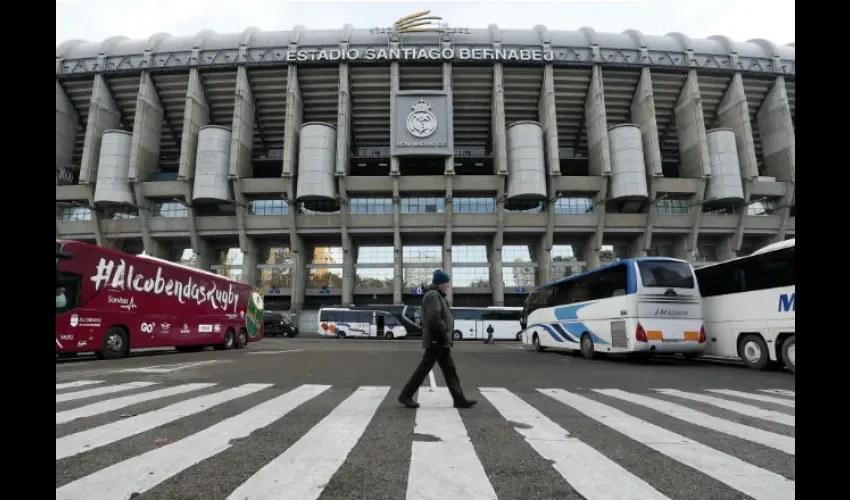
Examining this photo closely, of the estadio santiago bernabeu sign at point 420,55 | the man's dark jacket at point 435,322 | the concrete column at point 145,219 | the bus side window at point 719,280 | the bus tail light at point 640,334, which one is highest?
the estadio santiago bernabeu sign at point 420,55

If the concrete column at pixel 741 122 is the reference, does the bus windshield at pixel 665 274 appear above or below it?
below

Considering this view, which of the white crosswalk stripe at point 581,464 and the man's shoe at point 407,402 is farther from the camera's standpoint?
the man's shoe at point 407,402

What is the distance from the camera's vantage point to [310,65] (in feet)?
124

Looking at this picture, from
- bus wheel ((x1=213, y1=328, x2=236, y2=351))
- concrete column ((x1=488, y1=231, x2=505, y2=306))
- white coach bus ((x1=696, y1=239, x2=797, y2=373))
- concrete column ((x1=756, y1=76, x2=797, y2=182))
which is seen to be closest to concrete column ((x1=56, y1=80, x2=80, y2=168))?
bus wheel ((x1=213, y1=328, x2=236, y2=351))

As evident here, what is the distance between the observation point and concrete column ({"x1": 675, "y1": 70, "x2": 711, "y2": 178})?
36.1 meters

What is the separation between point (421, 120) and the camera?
3666 centimetres

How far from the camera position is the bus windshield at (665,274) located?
38.3ft

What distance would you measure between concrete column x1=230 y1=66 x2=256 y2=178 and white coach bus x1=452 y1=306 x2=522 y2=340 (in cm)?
2304

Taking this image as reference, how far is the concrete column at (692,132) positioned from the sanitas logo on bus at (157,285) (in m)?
38.8

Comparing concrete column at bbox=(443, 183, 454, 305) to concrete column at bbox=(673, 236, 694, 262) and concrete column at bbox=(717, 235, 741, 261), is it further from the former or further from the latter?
→ concrete column at bbox=(717, 235, 741, 261)

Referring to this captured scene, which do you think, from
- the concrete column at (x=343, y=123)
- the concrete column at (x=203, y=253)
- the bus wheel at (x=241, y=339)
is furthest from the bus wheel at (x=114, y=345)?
the concrete column at (x=203, y=253)

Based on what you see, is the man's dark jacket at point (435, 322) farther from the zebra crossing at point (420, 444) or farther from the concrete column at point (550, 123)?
the concrete column at point (550, 123)

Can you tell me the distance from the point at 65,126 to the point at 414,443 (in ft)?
170

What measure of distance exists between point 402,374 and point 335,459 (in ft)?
19.0
